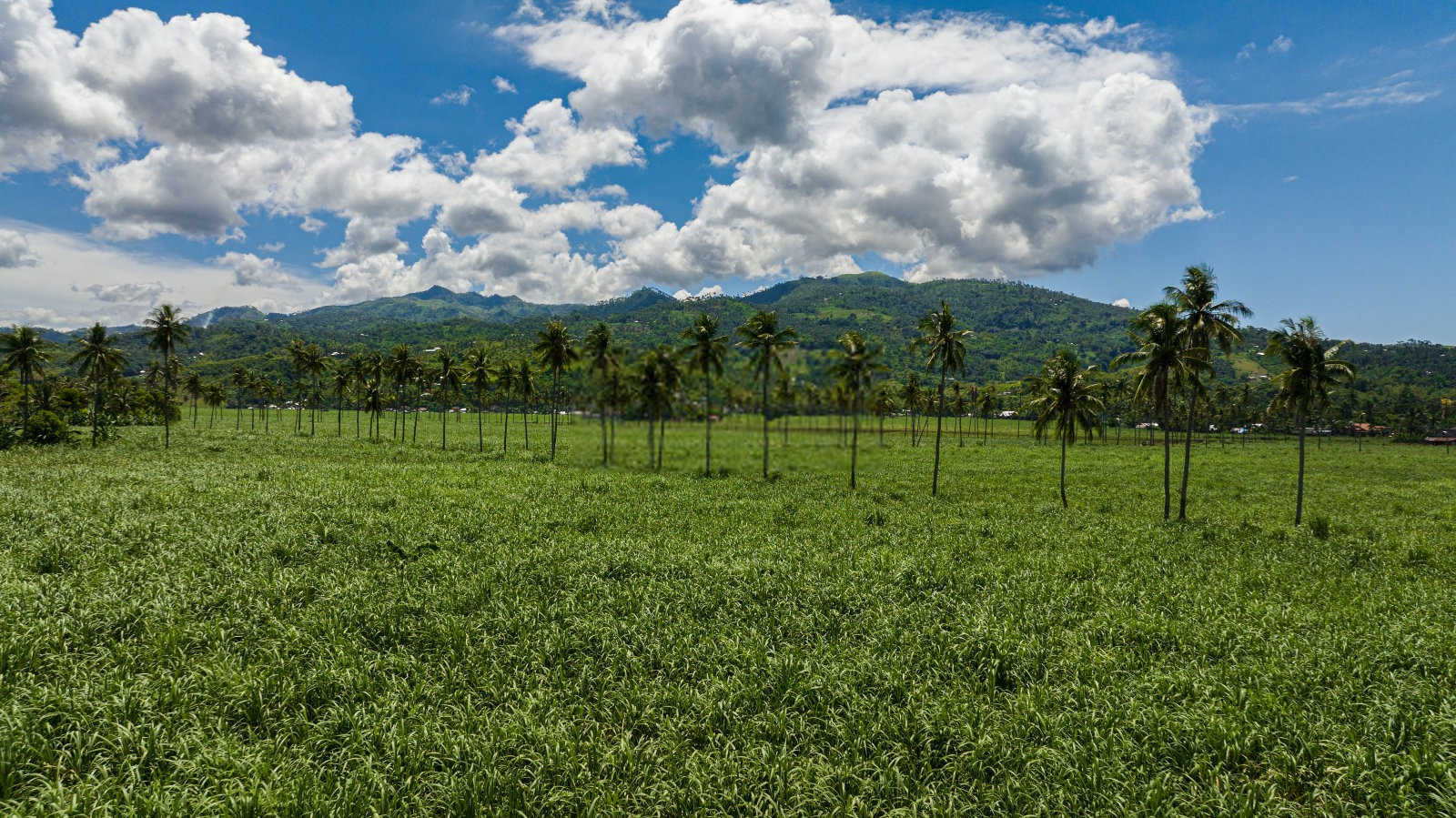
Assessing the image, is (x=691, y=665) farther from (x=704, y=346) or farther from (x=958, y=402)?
(x=958, y=402)

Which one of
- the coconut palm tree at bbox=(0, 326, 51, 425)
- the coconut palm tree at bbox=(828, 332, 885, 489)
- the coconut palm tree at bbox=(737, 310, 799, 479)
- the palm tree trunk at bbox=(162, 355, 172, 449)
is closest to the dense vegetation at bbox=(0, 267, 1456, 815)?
the coconut palm tree at bbox=(828, 332, 885, 489)

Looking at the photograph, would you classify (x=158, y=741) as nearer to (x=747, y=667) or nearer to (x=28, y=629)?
(x=28, y=629)

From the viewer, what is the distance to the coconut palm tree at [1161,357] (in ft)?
99.6

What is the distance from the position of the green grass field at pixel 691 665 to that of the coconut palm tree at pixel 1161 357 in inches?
363

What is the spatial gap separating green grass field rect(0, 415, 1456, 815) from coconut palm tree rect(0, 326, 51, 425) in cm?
3837

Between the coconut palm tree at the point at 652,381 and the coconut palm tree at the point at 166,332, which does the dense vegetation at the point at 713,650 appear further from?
the coconut palm tree at the point at 166,332

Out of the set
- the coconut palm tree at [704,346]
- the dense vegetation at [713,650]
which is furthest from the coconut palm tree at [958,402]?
the dense vegetation at [713,650]

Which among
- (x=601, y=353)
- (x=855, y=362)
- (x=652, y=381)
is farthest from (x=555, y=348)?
(x=855, y=362)

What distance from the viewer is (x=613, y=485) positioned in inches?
1463

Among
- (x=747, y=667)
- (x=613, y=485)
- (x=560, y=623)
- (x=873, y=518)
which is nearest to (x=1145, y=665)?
(x=747, y=667)

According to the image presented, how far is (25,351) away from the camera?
4966cm

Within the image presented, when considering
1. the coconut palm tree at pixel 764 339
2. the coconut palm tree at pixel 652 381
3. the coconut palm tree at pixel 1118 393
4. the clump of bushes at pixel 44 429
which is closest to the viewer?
the coconut palm tree at pixel 764 339

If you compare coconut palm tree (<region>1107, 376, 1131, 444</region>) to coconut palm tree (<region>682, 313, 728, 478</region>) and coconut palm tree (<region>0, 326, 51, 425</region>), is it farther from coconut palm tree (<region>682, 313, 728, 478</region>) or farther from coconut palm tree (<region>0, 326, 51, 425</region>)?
Answer: coconut palm tree (<region>0, 326, 51, 425</region>)

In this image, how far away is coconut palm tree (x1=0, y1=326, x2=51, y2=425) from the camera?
161ft
